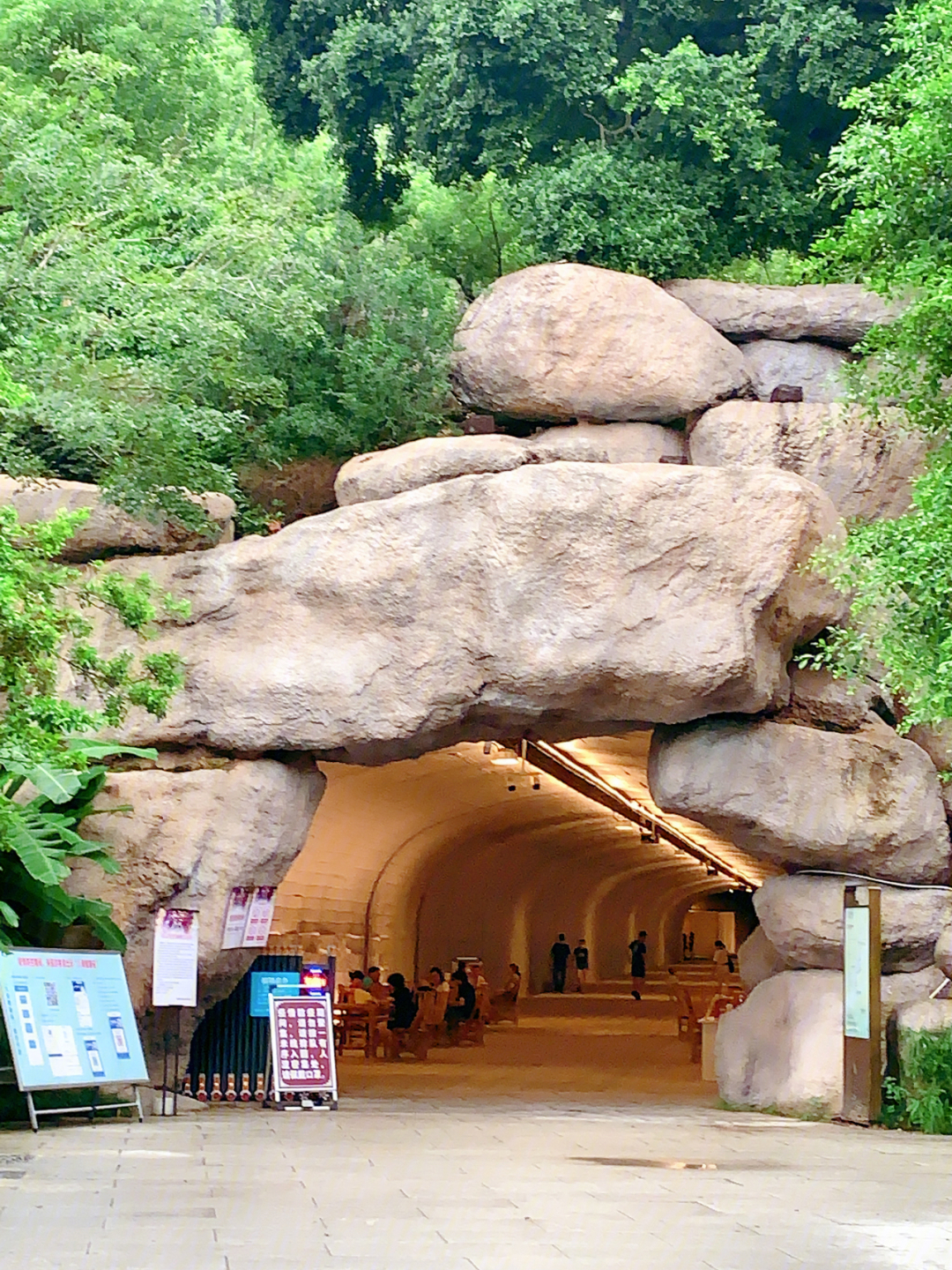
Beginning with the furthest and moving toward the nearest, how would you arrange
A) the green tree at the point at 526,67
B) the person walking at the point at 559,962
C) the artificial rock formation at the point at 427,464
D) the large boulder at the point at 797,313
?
the person walking at the point at 559,962
the green tree at the point at 526,67
the large boulder at the point at 797,313
the artificial rock formation at the point at 427,464

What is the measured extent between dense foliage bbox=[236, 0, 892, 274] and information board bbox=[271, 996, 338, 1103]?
9.99 m

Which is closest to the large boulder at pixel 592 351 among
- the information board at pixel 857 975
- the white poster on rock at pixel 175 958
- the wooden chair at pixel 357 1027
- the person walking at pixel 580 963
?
the information board at pixel 857 975

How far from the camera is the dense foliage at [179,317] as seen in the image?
46.7ft

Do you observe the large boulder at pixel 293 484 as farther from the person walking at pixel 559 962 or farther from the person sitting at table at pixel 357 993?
the person walking at pixel 559 962

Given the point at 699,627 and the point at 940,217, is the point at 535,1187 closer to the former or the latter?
the point at 699,627

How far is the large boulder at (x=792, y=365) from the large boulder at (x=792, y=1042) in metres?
6.87

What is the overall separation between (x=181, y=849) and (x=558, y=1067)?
8222 mm

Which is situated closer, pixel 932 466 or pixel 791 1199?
pixel 791 1199

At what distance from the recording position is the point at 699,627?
549 inches

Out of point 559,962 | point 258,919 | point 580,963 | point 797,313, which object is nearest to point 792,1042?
point 258,919

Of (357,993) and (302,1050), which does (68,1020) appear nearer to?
(302,1050)

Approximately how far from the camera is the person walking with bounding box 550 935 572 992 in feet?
124

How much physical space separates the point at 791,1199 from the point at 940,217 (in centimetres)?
892

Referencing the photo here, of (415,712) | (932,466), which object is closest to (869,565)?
(932,466)
